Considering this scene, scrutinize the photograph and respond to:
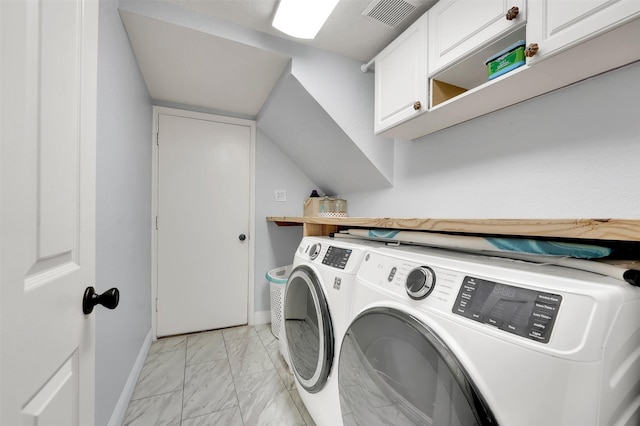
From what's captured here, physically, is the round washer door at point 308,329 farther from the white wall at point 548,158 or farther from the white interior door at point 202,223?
the white interior door at point 202,223

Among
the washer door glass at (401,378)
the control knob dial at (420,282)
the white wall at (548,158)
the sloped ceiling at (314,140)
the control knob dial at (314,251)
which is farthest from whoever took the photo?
the sloped ceiling at (314,140)

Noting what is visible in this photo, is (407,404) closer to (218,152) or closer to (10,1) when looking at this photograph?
(10,1)

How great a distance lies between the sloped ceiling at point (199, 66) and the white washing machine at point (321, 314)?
4.52ft

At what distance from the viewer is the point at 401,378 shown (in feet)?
2.17

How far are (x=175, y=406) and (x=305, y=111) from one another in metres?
2.16

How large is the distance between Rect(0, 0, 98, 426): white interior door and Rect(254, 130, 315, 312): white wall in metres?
1.95

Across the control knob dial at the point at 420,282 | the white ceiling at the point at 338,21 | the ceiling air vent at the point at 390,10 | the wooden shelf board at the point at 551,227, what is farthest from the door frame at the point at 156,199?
the control knob dial at the point at 420,282

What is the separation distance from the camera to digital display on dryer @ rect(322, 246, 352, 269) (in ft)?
3.37

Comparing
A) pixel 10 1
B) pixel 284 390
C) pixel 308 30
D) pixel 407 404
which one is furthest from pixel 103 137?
pixel 284 390

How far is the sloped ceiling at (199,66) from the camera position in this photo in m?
1.52

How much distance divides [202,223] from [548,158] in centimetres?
260

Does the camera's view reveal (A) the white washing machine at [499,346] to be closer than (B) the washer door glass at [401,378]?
Yes

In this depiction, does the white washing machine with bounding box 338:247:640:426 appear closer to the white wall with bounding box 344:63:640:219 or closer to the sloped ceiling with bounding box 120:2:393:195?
the white wall with bounding box 344:63:640:219

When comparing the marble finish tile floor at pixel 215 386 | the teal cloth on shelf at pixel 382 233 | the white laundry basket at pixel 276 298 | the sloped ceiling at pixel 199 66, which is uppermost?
the sloped ceiling at pixel 199 66
